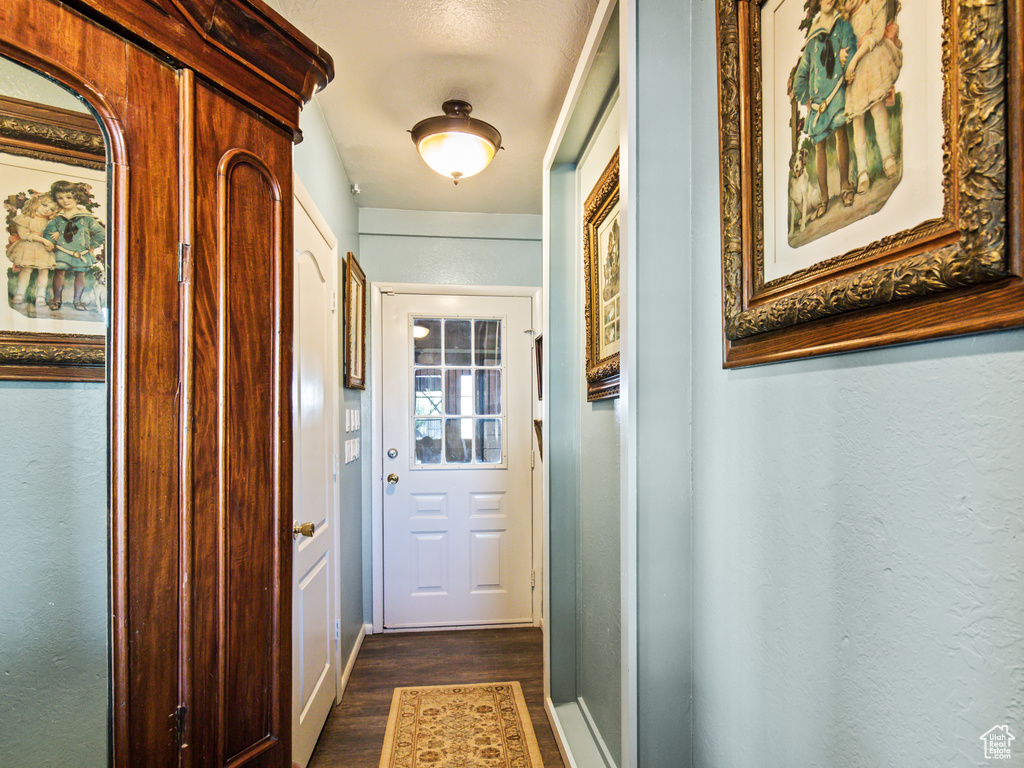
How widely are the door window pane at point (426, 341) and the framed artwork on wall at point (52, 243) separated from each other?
2746 mm

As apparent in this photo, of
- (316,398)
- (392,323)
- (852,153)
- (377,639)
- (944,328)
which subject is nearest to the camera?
(944,328)

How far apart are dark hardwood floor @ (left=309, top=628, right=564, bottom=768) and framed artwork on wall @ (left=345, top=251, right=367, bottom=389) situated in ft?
4.57

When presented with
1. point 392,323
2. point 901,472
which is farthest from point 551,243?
point 901,472

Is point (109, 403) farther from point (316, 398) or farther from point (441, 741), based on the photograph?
point (441, 741)

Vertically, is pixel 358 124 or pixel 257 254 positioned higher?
pixel 358 124

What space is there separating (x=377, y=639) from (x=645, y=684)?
238cm

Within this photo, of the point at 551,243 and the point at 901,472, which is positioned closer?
the point at 901,472

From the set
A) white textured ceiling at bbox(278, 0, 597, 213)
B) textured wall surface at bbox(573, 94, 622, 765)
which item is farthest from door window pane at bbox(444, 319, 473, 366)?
textured wall surface at bbox(573, 94, 622, 765)

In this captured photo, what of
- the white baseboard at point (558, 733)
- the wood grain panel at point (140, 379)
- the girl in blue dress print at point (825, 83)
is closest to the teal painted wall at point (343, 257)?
the white baseboard at point (558, 733)

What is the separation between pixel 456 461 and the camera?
11.0 ft

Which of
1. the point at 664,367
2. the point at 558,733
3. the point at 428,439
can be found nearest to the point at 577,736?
the point at 558,733

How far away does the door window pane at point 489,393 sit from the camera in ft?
11.1

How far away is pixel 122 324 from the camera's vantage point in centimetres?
62

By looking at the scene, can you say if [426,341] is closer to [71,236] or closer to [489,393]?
[489,393]
